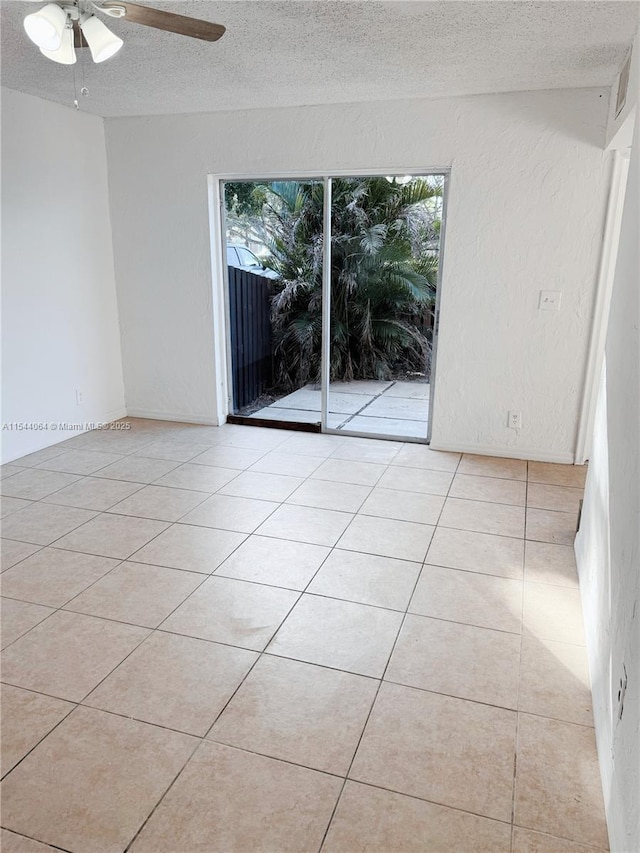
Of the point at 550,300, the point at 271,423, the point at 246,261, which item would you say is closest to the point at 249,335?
the point at 246,261

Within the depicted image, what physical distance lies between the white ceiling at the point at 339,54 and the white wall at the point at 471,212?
0.19 m

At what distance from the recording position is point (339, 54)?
298cm

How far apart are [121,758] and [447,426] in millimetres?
3172

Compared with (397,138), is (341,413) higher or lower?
lower

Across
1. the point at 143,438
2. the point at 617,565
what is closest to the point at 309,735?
the point at 617,565

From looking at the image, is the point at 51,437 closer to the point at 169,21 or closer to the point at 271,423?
the point at 271,423

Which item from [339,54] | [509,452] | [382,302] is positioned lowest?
[509,452]

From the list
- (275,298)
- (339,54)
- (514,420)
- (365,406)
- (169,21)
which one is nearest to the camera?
(169,21)

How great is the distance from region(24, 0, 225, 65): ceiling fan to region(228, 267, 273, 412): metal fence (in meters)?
2.48

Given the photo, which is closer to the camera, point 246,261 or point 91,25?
point 91,25

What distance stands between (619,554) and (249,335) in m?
3.69

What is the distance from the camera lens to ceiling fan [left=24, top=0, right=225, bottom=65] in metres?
2.07

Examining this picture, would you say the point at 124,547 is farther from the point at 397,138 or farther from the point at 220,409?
the point at 397,138

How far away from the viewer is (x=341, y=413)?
15.8ft
